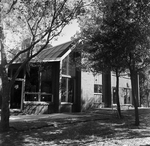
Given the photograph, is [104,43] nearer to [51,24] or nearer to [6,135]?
[51,24]

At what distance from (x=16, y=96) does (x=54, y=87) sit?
3193mm

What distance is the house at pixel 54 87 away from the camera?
1512cm

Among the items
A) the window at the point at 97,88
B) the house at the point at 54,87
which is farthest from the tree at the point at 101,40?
the window at the point at 97,88

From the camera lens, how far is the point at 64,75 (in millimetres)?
17609

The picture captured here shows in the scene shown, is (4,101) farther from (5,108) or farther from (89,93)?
(89,93)

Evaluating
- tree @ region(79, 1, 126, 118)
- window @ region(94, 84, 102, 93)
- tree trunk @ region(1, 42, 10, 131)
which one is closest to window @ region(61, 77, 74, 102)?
window @ region(94, 84, 102, 93)

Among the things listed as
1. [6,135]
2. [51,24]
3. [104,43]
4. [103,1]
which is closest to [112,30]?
[104,43]

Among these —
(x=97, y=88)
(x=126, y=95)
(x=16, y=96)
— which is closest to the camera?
(x=16, y=96)

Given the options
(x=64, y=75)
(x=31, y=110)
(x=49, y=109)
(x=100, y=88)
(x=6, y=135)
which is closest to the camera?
(x=6, y=135)

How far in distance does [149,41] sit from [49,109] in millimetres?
9663

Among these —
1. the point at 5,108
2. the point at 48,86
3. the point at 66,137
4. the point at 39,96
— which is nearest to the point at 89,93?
the point at 48,86

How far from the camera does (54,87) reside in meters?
16.8

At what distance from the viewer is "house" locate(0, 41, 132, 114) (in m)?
15.1

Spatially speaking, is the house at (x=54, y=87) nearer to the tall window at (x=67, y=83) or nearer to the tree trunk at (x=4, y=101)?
the tall window at (x=67, y=83)
